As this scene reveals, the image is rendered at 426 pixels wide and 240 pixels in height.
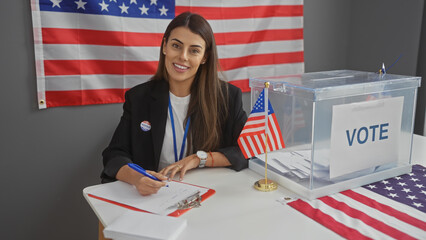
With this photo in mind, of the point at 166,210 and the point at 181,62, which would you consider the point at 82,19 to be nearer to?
the point at 181,62

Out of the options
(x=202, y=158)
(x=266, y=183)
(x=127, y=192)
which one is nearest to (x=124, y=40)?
(x=202, y=158)

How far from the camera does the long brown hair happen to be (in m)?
1.76

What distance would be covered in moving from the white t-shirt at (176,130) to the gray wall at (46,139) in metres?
0.72

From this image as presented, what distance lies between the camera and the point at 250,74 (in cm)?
286

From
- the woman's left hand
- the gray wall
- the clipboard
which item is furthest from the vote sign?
the gray wall

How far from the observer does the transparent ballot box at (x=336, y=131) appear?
1.22 metres

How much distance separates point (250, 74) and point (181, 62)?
120 cm

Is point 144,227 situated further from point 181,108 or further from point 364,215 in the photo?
point 181,108

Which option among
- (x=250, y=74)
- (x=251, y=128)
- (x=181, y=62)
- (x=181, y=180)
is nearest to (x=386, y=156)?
(x=251, y=128)

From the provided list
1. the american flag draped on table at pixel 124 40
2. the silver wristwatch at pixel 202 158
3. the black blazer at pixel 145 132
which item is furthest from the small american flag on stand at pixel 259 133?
the american flag draped on table at pixel 124 40

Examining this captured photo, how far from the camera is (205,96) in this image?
1.82 meters

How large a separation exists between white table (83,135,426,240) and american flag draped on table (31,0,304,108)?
1.19 m

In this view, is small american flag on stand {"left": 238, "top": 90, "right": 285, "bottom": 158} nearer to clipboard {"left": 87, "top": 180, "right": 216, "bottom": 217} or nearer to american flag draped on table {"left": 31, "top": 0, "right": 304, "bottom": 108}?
clipboard {"left": 87, "top": 180, "right": 216, "bottom": 217}

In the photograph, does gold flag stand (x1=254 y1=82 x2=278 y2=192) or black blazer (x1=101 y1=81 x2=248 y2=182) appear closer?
gold flag stand (x1=254 y1=82 x2=278 y2=192)
